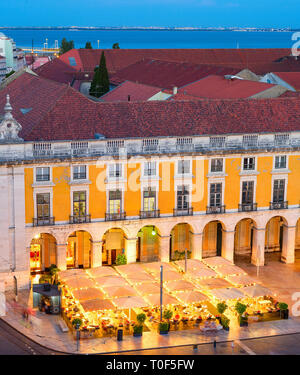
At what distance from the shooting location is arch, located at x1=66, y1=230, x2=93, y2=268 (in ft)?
204

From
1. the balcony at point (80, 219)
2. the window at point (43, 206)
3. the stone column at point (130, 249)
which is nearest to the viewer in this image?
the window at point (43, 206)

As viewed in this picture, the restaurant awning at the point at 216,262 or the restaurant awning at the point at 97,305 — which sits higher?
the restaurant awning at the point at 216,262

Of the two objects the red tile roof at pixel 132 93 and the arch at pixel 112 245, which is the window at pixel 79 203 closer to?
the arch at pixel 112 245

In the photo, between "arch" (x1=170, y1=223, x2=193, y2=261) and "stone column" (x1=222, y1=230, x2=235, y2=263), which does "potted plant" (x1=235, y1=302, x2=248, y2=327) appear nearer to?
"stone column" (x1=222, y1=230, x2=235, y2=263)

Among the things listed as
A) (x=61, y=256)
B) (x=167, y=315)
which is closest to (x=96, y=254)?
(x=61, y=256)

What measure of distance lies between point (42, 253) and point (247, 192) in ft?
57.7

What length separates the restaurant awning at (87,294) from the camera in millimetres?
51434

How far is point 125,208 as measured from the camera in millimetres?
59969

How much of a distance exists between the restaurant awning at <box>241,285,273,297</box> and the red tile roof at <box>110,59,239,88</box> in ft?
155

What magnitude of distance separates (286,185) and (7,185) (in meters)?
23.4

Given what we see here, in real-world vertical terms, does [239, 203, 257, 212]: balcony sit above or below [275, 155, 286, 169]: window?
below

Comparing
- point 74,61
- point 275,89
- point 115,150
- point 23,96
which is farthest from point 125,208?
point 74,61

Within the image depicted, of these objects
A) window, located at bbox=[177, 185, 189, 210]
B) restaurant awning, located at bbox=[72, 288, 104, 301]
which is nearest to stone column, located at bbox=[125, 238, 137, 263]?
window, located at bbox=[177, 185, 189, 210]

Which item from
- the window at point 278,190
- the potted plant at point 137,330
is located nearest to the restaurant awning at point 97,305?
the potted plant at point 137,330
